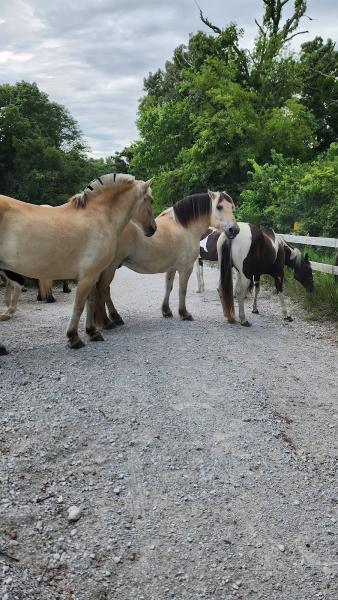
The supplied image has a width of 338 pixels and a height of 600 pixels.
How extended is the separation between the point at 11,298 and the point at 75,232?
276 centimetres

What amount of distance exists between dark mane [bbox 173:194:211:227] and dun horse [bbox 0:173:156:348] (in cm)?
118

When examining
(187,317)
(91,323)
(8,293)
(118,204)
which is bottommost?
(187,317)

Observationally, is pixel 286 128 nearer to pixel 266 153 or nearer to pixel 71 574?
pixel 266 153

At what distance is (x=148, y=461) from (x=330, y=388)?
248cm

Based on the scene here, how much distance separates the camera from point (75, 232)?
5098 millimetres

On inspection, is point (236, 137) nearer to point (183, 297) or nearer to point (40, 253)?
point (183, 297)

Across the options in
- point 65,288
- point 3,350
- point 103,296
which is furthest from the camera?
point 65,288

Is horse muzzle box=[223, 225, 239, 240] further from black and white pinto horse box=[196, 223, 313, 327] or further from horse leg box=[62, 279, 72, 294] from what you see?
horse leg box=[62, 279, 72, 294]

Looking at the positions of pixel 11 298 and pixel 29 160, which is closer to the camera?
pixel 11 298

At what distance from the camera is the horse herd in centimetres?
488

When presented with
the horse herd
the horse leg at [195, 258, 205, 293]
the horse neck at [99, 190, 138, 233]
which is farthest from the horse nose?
the horse leg at [195, 258, 205, 293]

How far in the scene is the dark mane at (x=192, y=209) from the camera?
22.8 ft

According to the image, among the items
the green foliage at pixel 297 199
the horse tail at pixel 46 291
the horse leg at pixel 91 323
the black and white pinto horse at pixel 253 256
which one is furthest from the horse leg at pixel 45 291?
the green foliage at pixel 297 199


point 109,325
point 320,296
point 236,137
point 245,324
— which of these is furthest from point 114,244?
point 236,137
